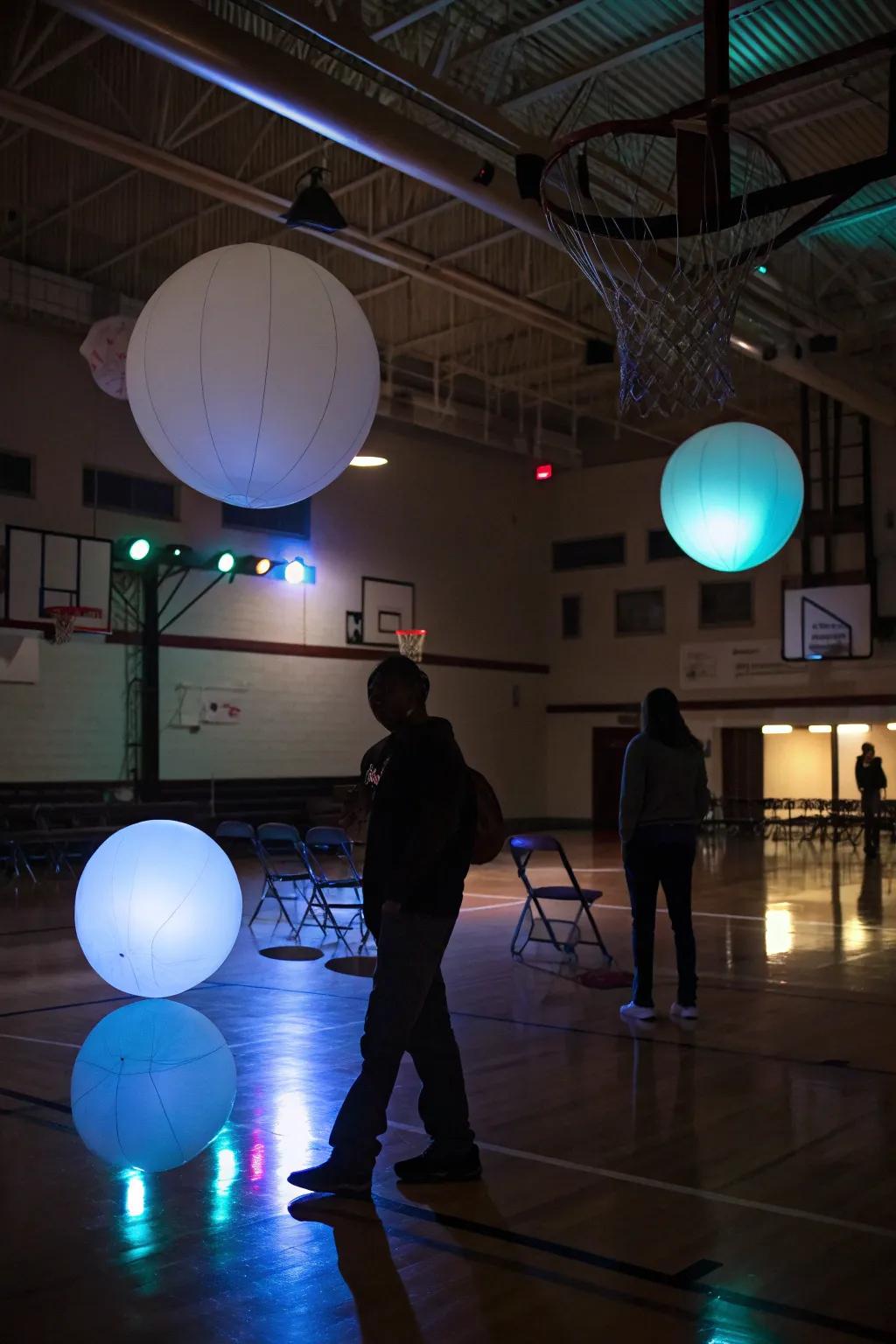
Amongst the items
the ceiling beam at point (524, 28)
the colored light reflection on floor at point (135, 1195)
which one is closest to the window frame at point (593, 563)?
the ceiling beam at point (524, 28)

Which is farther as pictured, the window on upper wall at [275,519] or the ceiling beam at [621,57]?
the window on upper wall at [275,519]

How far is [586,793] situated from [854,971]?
15119 millimetres

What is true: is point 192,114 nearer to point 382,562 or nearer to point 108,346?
point 108,346

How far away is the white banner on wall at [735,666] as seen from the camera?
20453 millimetres

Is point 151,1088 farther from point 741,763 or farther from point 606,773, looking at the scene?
point 606,773

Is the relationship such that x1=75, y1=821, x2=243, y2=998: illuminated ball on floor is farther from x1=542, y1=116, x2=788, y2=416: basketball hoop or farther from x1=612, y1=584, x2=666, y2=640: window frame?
x1=612, y1=584, x2=666, y2=640: window frame

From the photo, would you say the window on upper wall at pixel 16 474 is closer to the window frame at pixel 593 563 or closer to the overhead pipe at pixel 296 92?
the overhead pipe at pixel 296 92

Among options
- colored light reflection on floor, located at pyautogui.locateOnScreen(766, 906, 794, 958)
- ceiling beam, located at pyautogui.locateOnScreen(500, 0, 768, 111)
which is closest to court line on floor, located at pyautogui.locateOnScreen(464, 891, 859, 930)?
colored light reflection on floor, located at pyautogui.locateOnScreen(766, 906, 794, 958)

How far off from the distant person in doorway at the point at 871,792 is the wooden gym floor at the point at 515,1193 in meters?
9.70

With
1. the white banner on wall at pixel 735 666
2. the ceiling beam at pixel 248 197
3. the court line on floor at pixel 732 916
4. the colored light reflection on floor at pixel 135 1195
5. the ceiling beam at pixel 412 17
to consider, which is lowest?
the court line on floor at pixel 732 916

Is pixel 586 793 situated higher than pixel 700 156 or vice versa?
pixel 700 156

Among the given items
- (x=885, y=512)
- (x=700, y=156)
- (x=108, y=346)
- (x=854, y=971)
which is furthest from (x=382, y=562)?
(x=700, y=156)

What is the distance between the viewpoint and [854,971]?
7480 mm

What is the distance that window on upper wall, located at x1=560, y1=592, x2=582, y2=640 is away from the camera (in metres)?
Result: 23.0
